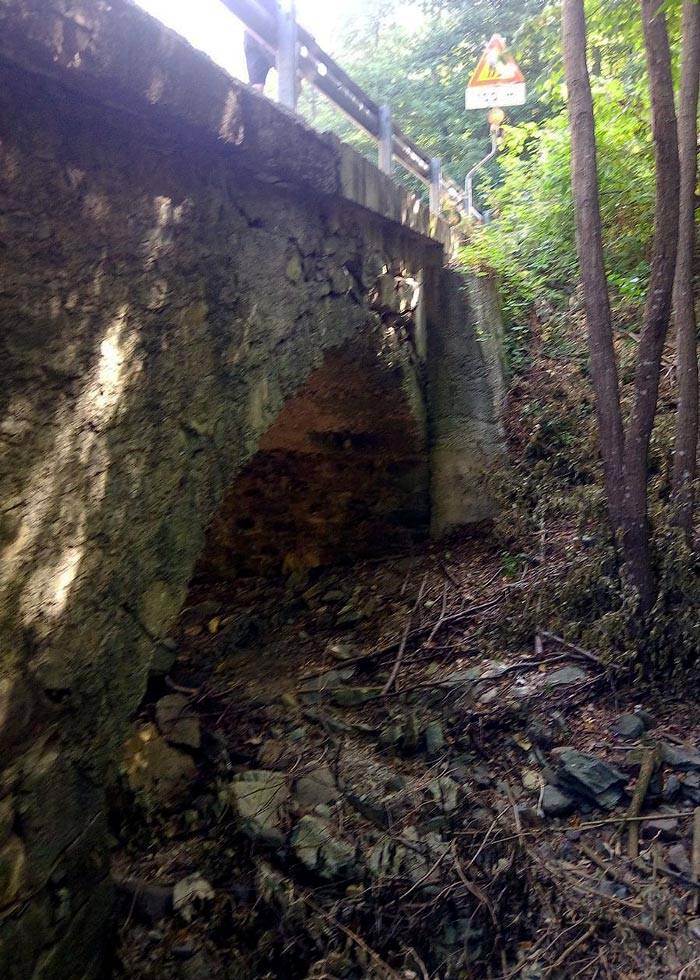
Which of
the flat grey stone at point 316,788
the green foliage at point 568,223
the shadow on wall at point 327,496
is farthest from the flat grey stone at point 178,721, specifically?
the green foliage at point 568,223

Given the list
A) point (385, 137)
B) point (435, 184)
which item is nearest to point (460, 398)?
point (385, 137)

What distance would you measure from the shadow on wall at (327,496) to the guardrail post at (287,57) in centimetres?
181

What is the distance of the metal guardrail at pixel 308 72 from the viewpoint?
10.7ft

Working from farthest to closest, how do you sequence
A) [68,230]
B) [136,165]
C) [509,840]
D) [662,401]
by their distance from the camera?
[662,401] → [509,840] → [136,165] → [68,230]

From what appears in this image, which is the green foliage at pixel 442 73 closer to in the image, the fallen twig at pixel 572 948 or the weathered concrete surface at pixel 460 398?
the weathered concrete surface at pixel 460 398

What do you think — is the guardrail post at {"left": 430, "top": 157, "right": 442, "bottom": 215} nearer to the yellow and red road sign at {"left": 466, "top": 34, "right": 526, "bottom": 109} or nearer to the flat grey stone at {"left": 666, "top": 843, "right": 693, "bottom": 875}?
the yellow and red road sign at {"left": 466, "top": 34, "right": 526, "bottom": 109}

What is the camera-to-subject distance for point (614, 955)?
96.5 inches

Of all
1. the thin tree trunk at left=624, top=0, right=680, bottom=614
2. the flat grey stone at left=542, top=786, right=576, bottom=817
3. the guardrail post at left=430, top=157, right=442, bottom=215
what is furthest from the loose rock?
A: the guardrail post at left=430, top=157, right=442, bottom=215

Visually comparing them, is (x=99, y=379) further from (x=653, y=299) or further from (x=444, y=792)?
(x=653, y=299)

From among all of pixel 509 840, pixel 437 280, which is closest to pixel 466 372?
pixel 437 280

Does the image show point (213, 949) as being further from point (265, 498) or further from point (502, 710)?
point (265, 498)

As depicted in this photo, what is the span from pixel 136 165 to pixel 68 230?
338 mm

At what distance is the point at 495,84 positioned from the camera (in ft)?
23.5

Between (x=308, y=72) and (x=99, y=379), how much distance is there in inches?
94.3
